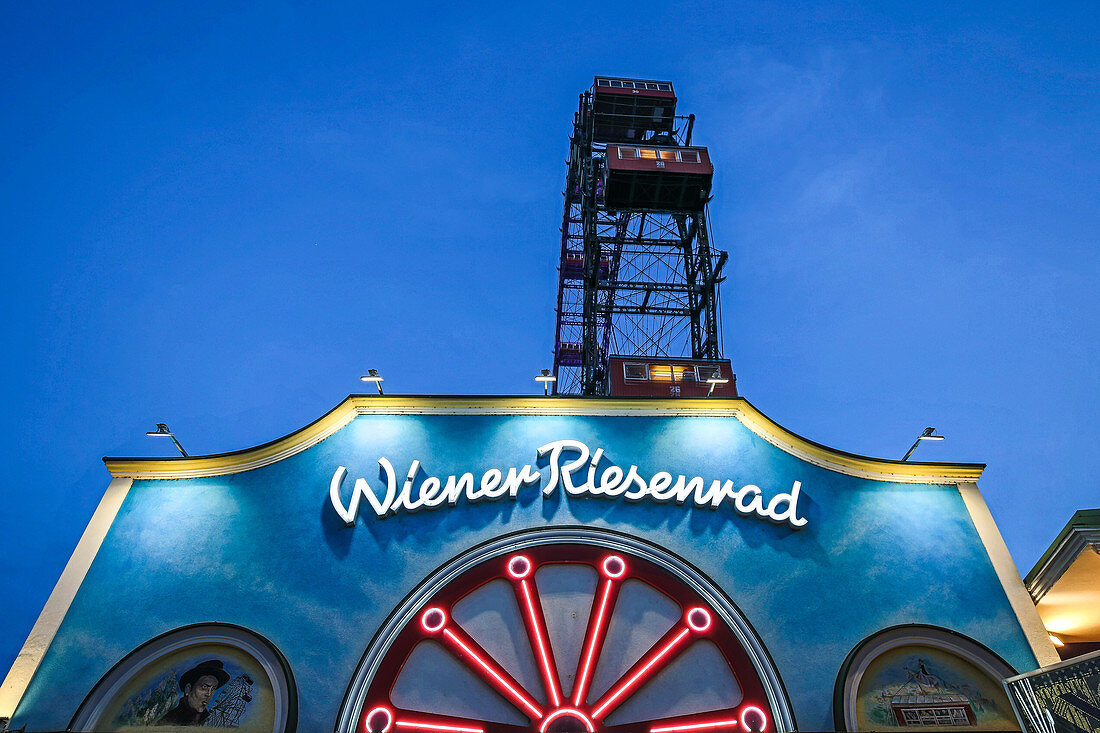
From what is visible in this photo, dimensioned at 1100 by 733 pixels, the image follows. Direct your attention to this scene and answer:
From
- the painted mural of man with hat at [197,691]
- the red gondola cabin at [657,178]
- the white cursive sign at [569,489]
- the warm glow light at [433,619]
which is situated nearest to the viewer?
the painted mural of man with hat at [197,691]

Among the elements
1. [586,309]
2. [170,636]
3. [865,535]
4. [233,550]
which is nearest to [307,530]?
[233,550]

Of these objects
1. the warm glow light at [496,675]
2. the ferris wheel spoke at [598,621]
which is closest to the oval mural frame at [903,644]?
the ferris wheel spoke at [598,621]

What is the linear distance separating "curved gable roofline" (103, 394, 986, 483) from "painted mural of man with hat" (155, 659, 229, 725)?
359 centimetres

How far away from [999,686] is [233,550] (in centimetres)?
1330

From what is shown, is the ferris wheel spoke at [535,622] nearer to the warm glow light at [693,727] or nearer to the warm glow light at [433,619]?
the warm glow light at [433,619]

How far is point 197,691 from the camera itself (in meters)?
9.90

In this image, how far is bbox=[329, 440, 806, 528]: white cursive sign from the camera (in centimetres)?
1152

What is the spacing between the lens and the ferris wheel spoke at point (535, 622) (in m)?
9.84

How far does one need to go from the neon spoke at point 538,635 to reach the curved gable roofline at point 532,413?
3.61 m

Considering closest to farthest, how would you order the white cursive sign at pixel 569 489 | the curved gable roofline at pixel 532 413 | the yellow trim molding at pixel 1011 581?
the yellow trim molding at pixel 1011 581
the white cursive sign at pixel 569 489
the curved gable roofline at pixel 532 413

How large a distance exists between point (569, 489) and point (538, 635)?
2.66 metres

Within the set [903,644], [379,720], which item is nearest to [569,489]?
[379,720]

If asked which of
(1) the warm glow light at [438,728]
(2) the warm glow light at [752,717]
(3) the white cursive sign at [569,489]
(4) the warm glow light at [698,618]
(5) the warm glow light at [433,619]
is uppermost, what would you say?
(3) the white cursive sign at [569,489]

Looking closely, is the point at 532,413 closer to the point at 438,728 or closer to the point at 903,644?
the point at 438,728
